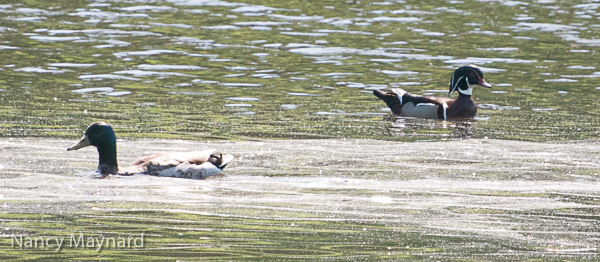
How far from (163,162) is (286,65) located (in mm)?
9740

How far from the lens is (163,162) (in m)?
10.8

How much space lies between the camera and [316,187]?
1021 centimetres

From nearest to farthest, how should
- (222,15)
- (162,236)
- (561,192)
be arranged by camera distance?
1. (162,236)
2. (561,192)
3. (222,15)

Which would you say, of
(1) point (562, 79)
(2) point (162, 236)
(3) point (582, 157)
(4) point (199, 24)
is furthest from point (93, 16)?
(2) point (162, 236)

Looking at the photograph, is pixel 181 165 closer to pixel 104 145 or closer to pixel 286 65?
pixel 104 145

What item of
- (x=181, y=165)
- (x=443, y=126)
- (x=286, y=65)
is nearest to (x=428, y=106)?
(x=443, y=126)

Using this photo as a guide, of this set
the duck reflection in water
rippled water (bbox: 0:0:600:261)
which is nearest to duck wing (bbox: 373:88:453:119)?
the duck reflection in water

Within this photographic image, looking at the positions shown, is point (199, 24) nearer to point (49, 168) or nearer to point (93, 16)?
point (93, 16)

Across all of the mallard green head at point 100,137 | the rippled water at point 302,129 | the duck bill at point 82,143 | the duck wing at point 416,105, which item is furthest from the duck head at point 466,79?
the duck bill at point 82,143

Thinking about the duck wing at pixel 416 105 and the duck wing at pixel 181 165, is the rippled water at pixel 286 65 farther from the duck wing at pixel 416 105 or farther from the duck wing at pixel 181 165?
the duck wing at pixel 181 165

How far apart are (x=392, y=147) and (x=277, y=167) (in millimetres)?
2164

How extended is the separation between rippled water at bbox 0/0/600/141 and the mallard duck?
6.33 feet

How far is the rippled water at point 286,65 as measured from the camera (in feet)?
47.1

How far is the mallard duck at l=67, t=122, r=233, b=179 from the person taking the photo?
10766 mm
